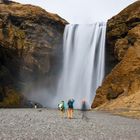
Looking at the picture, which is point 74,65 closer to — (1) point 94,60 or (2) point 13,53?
(1) point 94,60


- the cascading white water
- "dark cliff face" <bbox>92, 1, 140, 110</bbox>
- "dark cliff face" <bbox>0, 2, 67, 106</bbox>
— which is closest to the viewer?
"dark cliff face" <bbox>92, 1, 140, 110</bbox>

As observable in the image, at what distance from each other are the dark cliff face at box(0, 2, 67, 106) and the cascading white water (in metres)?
2.74

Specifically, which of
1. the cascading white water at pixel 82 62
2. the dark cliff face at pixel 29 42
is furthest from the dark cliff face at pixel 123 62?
the dark cliff face at pixel 29 42

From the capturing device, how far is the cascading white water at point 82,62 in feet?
272

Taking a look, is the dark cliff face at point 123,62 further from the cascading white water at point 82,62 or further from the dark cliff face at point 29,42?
the dark cliff face at point 29,42

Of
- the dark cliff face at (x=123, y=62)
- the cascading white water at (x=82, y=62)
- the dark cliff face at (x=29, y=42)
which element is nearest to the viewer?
the dark cliff face at (x=123, y=62)

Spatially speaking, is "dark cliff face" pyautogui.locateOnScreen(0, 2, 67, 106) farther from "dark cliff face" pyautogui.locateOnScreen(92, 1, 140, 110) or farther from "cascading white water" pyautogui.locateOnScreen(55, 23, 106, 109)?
"dark cliff face" pyautogui.locateOnScreen(92, 1, 140, 110)

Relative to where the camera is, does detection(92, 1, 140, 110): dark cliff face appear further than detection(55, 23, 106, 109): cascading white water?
No

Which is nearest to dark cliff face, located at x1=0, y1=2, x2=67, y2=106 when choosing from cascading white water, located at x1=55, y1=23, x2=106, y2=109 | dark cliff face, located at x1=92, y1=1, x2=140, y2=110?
cascading white water, located at x1=55, y1=23, x2=106, y2=109

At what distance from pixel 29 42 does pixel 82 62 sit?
1335 cm

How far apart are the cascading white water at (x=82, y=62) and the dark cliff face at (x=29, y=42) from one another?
2742 millimetres

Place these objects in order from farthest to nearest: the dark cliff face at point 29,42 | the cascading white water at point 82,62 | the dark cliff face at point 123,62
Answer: the dark cliff face at point 29,42
the cascading white water at point 82,62
the dark cliff face at point 123,62

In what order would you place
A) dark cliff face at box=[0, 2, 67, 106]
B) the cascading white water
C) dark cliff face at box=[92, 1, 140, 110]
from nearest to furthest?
dark cliff face at box=[92, 1, 140, 110]
the cascading white water
dark cliff face at box=[0, 2, 67, 106]

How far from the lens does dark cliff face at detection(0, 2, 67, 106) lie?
87.1 m
